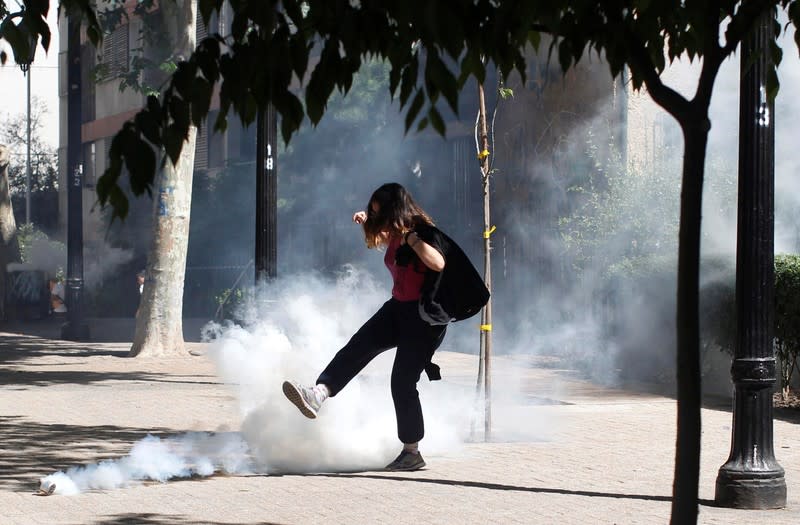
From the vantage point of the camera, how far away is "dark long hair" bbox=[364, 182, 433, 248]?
7.33m

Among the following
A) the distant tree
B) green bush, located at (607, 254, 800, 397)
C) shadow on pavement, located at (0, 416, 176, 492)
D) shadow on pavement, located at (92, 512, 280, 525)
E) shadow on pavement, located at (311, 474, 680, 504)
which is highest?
the distant tree

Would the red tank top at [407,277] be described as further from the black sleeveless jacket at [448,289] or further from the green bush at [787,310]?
the green bush at [787,310]

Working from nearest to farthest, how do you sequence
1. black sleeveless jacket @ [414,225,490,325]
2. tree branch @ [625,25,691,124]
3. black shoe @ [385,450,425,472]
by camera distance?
tree branch @ [625,25,691,124], black sleeveless jacket @ [414,225,490,325], black shoe @ [385,450,425,472]

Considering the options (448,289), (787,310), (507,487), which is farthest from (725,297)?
(507,487)

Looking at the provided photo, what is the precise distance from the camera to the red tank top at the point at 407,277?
7.28 meters

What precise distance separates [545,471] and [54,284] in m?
28.1

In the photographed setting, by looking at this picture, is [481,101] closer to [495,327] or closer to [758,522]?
[758,522]

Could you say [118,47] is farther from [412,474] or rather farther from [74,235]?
[412,474]

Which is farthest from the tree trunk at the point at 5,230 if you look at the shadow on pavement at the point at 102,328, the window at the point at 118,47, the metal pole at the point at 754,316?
the metal pole at the point at 754,316

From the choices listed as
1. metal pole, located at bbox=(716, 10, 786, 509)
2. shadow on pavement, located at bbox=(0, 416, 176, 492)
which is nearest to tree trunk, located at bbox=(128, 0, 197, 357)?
shadow on pavement, located at bbox=(0, 416, 176, 492)

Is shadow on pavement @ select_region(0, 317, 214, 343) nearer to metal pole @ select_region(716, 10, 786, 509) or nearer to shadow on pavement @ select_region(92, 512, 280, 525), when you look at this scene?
shadow on pavement @ select_region(92, 512, 280, 525)

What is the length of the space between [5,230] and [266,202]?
2080cm

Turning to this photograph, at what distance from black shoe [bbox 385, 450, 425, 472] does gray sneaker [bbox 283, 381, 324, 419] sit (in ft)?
2.16

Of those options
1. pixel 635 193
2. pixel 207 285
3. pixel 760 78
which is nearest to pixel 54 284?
pixel 207 285
